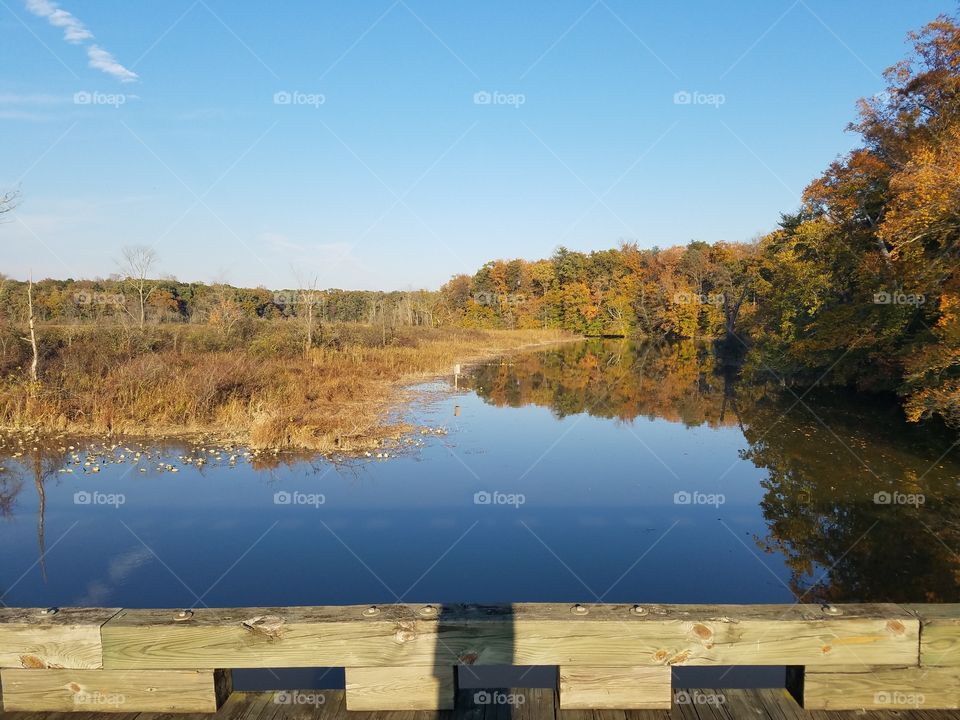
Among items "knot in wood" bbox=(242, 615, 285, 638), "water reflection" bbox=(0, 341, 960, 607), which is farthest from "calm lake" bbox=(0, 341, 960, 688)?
"knot in wood" bbox=(242, 615, 285, 638)

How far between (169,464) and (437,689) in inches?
429

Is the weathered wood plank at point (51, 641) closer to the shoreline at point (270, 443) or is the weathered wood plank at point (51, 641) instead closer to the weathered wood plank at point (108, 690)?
the weathered wood plank at point (108, 690)

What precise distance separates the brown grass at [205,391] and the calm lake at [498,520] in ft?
4.30

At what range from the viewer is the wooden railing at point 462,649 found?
276cm

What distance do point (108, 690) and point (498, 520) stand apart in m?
6.76

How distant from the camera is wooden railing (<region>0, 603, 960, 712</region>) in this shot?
2.76 meters

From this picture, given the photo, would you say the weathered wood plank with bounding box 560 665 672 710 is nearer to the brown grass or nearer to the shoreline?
the shoreline

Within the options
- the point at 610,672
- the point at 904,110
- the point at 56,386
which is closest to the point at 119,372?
the point at 56,386

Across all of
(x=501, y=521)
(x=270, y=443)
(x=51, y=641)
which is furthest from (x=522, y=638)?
(x=270, y=443)

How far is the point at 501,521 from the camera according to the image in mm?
9234

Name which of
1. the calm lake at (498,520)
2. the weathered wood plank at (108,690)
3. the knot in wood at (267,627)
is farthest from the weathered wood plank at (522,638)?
the calm lake at (498,520)

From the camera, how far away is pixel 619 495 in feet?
34.8

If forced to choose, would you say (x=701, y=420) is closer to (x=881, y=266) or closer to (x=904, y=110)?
(x=881, y=266)

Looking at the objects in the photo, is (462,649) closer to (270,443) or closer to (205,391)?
(270,443)
